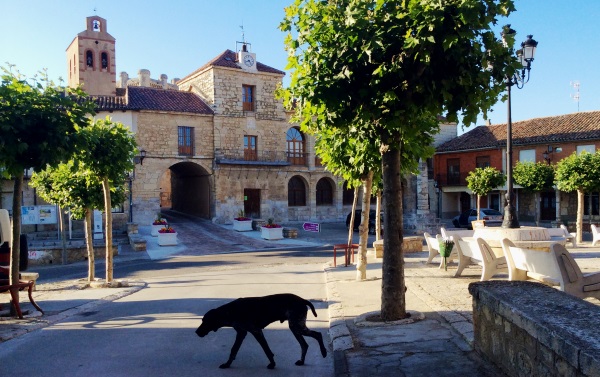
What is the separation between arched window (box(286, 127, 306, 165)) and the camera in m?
36.6

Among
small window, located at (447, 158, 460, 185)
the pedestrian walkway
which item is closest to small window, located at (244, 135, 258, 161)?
small window, located at (447, 158, 460, 185)

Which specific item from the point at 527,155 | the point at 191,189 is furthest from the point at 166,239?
the point at 527,155

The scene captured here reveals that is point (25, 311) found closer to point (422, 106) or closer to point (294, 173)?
Answer: point (422, 106)

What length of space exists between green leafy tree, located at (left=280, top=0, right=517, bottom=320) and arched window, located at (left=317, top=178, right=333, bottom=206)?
32306 millimetres

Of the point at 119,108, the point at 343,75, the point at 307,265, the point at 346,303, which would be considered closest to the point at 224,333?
the point at 346,303

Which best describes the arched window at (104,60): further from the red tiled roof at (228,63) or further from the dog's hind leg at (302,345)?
the dog's hind leg at (302,345)

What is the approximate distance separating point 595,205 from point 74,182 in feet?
112

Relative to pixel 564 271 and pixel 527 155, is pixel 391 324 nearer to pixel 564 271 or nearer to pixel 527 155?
pixel 564 271

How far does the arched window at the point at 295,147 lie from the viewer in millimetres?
36625

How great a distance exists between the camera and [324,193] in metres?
39.0

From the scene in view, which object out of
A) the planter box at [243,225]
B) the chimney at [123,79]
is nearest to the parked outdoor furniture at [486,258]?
the planter box at [243,225]

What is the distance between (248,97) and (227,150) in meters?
4.11

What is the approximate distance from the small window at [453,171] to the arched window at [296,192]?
1254cm

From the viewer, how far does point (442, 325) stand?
19.2 feet
